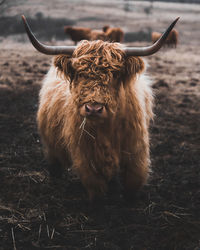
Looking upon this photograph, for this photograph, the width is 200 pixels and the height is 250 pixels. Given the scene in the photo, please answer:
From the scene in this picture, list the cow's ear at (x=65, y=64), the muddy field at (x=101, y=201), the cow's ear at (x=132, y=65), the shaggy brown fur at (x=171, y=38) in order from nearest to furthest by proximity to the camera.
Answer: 1. the cow's ear at (x=132, y=65)
2. the cow's ear at (x=65, y=64)
3. the muddy field at (x=101, y=201)
4. the shaggy brown fur at (x=171, y=38)

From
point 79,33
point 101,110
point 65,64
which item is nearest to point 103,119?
point 101,110

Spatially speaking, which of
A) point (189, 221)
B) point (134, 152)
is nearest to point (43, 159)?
point (134, 152)

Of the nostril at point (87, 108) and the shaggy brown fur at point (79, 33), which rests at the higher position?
the shaggy brown fur at point (79, 33)

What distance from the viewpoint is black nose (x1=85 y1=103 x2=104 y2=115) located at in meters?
2.02

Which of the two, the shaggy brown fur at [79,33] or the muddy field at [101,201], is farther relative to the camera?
the shaggy brown fur at [79,33]

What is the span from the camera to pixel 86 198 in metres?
3.07

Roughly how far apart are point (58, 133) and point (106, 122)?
90cm

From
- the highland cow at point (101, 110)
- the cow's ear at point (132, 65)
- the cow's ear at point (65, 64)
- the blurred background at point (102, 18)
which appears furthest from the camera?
the blurred background at point (102, 18)

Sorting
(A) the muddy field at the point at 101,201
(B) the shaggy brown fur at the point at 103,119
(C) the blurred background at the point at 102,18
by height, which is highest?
(C) the blurred background at the point at 102,18

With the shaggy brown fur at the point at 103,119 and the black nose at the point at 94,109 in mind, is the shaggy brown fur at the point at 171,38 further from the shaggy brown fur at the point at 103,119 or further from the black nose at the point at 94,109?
the black nose at the point at 94,109

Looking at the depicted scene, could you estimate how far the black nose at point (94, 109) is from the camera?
6.63 ft

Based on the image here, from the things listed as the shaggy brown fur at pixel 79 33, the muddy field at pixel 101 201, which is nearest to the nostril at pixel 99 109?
the muddy field at pixel 101 201

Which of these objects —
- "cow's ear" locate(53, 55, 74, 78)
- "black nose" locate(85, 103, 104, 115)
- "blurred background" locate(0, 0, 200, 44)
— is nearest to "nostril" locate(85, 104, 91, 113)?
"black nose" locate(85, 103, 104, 115)

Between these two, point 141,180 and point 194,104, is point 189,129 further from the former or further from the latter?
Answer: point 141,180
